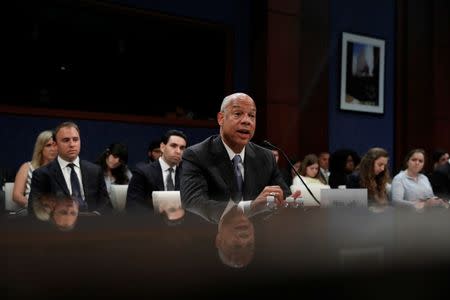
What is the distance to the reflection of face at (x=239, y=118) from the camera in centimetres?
190

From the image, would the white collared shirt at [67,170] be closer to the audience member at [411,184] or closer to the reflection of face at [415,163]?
the audience member at [411,184]

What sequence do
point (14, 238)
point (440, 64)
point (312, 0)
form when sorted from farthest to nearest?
point (440, 64), point (312, 0), point (14, 238)

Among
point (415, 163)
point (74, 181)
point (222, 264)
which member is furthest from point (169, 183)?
point (222, 264)

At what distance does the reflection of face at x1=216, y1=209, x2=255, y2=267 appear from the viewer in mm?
606

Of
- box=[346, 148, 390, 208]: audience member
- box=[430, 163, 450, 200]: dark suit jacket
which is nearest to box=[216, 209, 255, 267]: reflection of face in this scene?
box=[346, 148, 390, 208]: audience member

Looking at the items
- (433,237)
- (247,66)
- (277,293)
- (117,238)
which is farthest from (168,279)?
(247,66)

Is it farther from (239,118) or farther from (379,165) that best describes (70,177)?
(379,165)

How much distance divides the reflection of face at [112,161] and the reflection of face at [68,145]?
1.14 metres

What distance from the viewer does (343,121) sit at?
6.41 m

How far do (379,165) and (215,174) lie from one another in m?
1.82

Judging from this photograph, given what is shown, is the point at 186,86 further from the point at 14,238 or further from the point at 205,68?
the point at 14,238

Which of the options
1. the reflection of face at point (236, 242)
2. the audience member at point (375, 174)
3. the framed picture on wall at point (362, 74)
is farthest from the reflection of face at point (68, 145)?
the framed picture on wall at point (362, 74)

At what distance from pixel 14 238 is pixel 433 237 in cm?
71

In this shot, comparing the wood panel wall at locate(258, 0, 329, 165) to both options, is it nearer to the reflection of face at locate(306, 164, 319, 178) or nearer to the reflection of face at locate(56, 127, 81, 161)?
the reflection of face at locate(306, 164, 319, 178)
